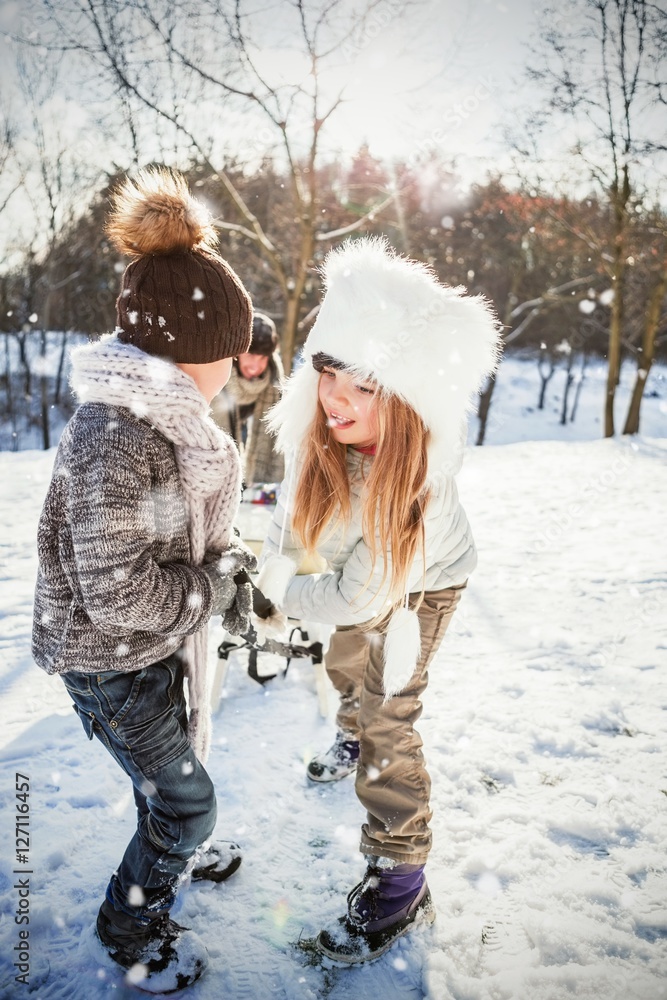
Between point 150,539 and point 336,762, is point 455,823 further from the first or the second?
point 150,539

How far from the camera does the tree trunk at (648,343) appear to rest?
10.8 meters

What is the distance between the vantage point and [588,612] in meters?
3.93

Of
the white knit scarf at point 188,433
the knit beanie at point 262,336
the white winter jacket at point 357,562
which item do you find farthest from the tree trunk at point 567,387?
the white knit scarf at point 188,433

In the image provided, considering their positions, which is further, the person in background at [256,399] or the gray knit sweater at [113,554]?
the person in background at [256,399]

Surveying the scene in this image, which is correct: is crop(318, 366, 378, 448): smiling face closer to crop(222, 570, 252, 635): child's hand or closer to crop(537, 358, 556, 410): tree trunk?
crop(222, 570, 252, 635): child's hand

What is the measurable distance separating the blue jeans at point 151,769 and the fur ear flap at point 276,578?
1.23 feet

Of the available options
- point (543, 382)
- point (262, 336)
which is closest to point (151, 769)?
point (262, 336)

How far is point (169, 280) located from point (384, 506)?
0.86 metres

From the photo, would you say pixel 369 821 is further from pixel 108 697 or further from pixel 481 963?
pixel 108 697

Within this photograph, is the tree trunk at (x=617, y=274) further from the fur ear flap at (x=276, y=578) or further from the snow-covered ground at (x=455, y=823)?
the fur ear flap at (x=276, y=578)

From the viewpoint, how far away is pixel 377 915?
171 cm

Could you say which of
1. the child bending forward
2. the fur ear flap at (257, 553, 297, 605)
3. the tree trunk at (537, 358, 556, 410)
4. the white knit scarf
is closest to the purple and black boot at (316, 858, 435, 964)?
the child bending forward

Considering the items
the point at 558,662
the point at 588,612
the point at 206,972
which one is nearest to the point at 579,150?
the point at 588,612

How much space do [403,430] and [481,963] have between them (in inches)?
66.1
